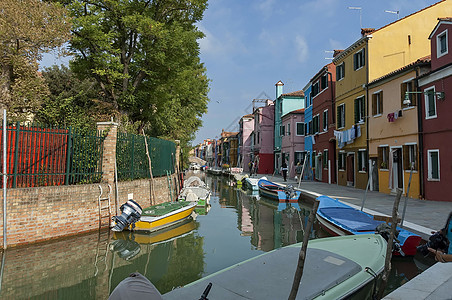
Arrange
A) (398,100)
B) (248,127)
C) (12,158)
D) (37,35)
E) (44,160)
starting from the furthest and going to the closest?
(248,127), (398,100), (37,35), (44,160), (12,158)

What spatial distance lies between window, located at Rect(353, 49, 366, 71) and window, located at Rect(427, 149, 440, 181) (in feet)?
24.2

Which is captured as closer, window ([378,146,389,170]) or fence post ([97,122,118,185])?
fence post ([97,122,118,185])

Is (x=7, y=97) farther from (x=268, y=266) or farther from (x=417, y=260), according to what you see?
(x=417, y=260)

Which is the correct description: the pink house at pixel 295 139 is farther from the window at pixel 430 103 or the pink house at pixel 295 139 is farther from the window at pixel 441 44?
the window at pixel 441 44

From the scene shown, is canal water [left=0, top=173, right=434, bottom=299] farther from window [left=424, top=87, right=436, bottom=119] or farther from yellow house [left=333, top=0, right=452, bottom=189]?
yellow house [left=333, top=0, right=452, bottom=189]

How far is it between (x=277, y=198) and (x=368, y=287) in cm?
1292

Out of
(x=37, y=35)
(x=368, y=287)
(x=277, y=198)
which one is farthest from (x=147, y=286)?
(x=277, y=198)

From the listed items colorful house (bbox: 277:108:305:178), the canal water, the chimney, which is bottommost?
the canal water

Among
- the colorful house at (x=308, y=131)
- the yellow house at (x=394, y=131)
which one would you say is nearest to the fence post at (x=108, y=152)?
the yellow house at (x=394, y=131)

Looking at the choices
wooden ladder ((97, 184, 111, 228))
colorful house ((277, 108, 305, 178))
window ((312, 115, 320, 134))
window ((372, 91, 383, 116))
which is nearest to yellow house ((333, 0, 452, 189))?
window ((372, 91, 383, 116))

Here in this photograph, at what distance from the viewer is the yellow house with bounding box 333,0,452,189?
1727 cm

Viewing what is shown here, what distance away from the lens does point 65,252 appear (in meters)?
7.16

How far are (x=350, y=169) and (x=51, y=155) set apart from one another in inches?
683

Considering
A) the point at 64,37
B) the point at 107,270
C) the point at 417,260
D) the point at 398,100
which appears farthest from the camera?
the point at 398,100
